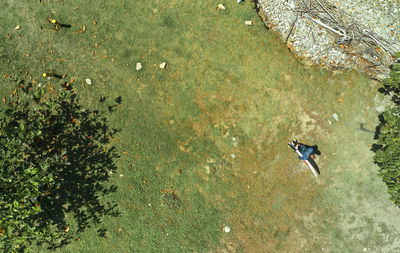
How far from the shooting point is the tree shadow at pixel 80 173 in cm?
762

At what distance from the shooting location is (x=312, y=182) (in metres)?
7.75

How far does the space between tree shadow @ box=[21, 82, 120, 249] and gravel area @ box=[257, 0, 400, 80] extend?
6.29 metres

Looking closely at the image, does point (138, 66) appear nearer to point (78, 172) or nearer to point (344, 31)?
point (78, 172)

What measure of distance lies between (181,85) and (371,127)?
5.95 m

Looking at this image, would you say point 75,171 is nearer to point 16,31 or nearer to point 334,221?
point 16,31

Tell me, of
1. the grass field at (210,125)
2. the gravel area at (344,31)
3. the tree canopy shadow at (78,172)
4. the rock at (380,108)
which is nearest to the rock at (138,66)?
the grass field at (210,125)

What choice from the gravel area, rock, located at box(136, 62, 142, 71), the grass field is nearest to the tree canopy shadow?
the grass field

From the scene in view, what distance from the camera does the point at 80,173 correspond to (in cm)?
766

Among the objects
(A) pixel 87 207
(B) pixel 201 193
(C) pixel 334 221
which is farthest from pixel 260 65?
(A) pixel 87 207

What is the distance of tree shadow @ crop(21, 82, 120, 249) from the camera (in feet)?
25.0

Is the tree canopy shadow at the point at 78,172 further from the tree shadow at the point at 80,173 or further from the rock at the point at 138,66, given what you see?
the rock at the point at 138,66

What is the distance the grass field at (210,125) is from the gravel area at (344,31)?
50 cm

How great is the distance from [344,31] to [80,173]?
29.3 feet

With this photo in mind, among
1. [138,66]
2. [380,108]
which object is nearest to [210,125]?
[138,66]
